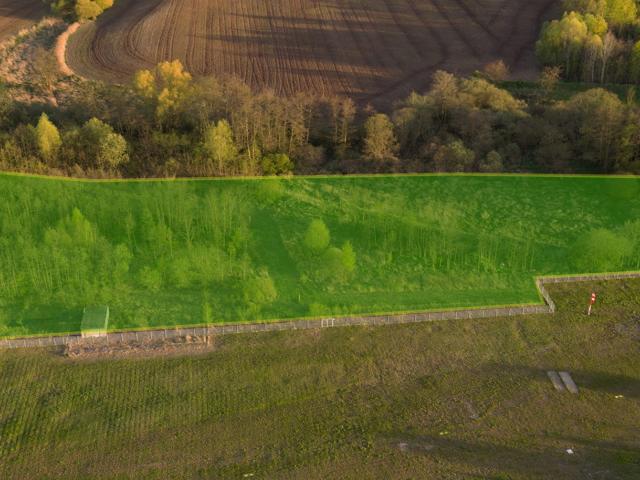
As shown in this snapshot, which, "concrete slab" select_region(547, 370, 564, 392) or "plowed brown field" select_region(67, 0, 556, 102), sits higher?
"plowed brown field" select_region(67, 0, 556, 102)

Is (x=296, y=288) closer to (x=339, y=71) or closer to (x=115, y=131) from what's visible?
(x=115, y=131)

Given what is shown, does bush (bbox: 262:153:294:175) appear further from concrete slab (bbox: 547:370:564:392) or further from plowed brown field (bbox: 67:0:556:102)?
concrete slab (bbox: 547:370:564:392)

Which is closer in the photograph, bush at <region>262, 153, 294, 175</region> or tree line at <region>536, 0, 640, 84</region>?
bush at <region>262, 153, 294, 175</region>

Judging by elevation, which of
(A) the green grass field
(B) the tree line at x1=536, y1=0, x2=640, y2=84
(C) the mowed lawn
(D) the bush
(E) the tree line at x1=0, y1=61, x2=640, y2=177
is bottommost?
(C) the mowed lawn

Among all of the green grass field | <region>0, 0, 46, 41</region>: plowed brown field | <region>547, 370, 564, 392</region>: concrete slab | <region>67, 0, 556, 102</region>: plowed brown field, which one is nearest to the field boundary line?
the green grass field

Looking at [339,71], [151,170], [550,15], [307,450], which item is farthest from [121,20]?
[307,450]

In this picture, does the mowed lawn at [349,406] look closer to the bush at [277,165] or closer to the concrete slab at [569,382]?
the concrete slab at [569,382]
